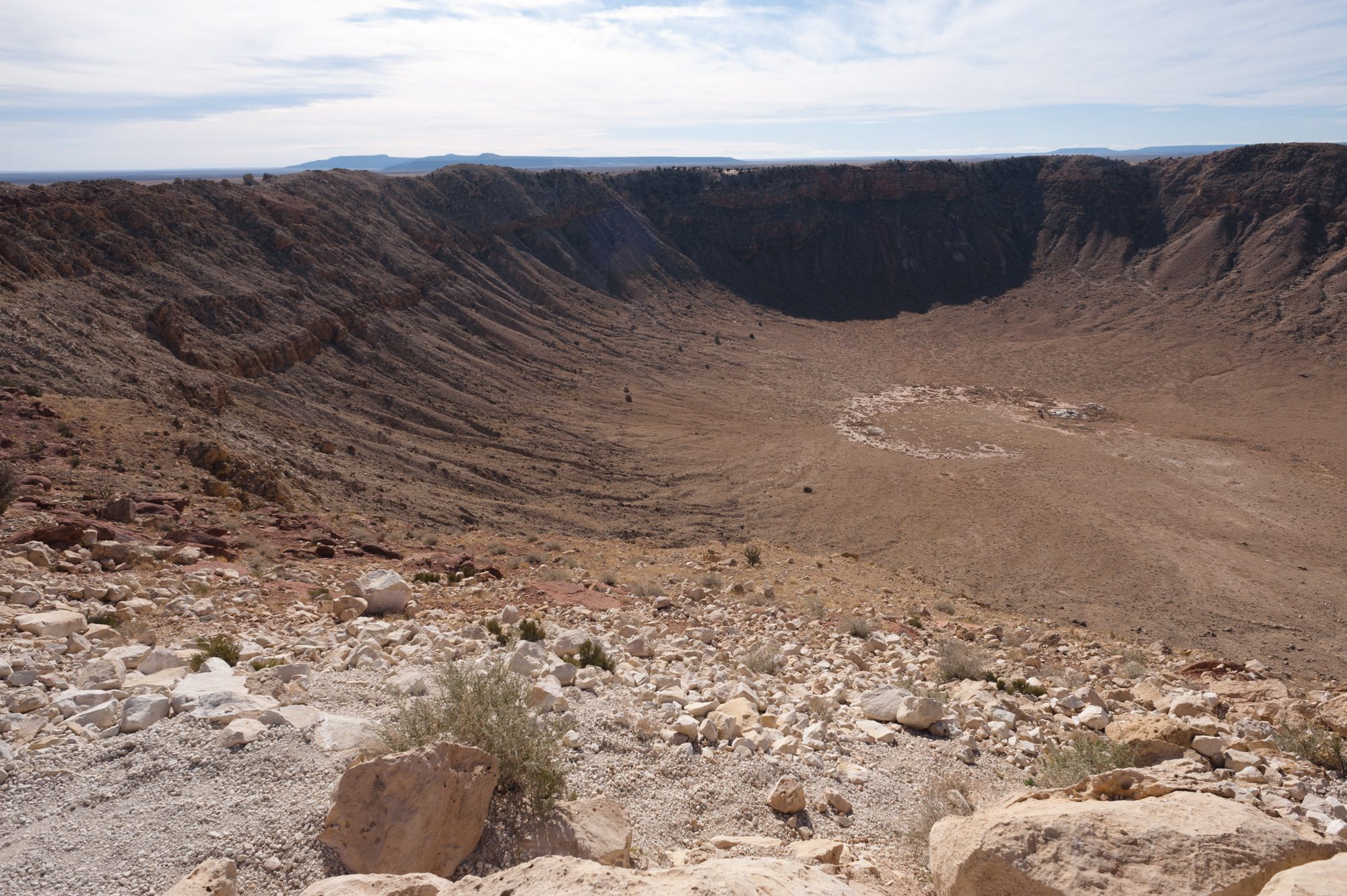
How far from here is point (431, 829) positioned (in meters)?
4.66

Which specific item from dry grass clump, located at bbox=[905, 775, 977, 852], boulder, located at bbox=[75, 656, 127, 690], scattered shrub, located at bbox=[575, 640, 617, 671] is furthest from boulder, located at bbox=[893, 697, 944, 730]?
boulder, located at bbox=[75, 656, 127, 690]

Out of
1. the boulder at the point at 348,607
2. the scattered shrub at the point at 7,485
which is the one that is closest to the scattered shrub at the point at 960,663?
the boulder at the point at 348,607

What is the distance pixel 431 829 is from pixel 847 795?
3.50 m

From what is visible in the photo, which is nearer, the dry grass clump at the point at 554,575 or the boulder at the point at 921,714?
the boulder at the point at 921,714

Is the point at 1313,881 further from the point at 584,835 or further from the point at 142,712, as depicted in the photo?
the point at 142,712

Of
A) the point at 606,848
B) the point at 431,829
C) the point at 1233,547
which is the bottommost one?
the point at 1233,547

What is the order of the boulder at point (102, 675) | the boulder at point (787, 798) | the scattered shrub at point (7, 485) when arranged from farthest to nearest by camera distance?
the scattered shrub at point (7, 485)
the boulder at point (102, 675)
the boulder at point (787, 798)

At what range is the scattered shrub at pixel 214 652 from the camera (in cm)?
702

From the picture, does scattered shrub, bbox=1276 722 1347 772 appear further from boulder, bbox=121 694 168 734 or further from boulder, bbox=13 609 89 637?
boulder, bbox=13 609 89 637

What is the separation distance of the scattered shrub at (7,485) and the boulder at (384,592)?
508 cm

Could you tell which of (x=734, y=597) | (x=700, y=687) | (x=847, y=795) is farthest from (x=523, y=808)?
(x=734, y=597)

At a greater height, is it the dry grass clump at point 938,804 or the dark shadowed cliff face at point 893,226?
the dark shadowed cliff face at point 893,226

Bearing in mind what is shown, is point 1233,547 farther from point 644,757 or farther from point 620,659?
point 644,757

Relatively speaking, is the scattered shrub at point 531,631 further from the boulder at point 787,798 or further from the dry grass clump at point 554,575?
the boulder at point 787,798
